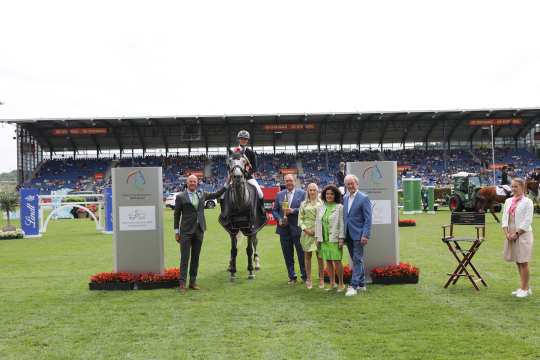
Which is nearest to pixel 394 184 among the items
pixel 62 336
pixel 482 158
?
pixel 62 336

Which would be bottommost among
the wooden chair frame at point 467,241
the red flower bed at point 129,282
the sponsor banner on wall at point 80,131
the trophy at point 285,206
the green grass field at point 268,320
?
the green grass field at point 268,320

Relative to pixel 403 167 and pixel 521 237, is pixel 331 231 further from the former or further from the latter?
pixel 403 167

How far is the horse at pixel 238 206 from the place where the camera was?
29.1 ft

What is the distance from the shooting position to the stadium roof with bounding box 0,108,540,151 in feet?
176

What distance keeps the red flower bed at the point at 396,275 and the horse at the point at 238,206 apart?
228 centimetres

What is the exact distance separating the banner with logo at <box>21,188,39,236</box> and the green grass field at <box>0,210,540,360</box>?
10.4 m

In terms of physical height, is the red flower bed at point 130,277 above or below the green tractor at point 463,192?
below

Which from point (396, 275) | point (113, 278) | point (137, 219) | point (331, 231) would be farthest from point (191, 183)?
point (396, 275)

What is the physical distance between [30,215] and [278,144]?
43098 millimetres

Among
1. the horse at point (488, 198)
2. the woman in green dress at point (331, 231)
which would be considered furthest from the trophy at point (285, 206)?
the horse at point (488, 198)

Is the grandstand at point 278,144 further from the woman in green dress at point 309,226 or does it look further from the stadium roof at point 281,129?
the woman in green dress at point 309,226

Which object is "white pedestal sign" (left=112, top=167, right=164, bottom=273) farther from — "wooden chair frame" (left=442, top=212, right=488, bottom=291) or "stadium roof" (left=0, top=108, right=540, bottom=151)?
"stadium roof" (left=0, top=108, right=540, bottom=151)

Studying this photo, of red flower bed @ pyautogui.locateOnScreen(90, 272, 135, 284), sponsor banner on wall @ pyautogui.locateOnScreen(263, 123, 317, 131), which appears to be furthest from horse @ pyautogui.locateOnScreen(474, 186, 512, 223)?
sponsor banner on wall @ pyautogui.locateOnScreen(263, 123, 317, 131)

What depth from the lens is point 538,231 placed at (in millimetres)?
16031
